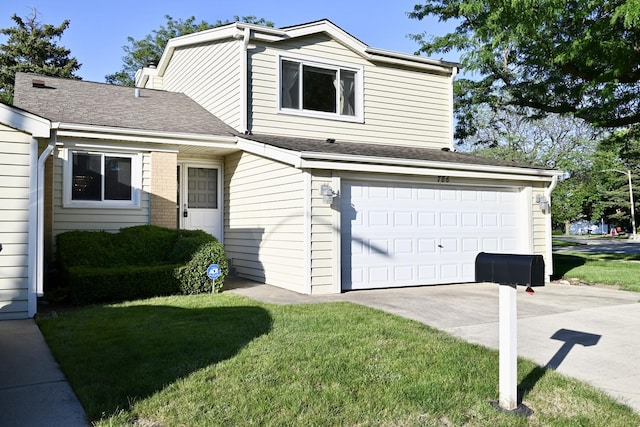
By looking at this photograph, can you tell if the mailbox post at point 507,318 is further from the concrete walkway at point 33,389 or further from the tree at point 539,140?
the tree at point 539,140

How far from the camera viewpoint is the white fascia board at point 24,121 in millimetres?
6625

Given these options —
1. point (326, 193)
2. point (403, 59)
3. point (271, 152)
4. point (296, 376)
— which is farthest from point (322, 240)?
point (403, 59)

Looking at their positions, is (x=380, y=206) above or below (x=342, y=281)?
above

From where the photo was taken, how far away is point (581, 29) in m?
13.9

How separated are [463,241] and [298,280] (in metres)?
3.96

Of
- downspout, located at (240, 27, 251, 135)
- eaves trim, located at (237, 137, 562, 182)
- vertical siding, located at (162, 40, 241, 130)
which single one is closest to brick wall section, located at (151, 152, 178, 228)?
eaves trim, located at (237, 137, 562, 182)

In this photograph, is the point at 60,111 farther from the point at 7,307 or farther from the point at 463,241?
the point at 463,241

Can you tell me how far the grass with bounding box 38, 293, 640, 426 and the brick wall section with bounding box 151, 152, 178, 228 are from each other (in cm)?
429

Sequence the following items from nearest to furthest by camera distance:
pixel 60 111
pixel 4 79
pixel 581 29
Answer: pixel 60 111 → pixel 581 29 → pixel 4 79

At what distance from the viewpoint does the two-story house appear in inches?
352

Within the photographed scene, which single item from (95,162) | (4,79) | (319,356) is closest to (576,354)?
(319,356)

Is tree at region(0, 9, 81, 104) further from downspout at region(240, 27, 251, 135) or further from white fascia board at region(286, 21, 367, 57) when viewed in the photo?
white fascia board at region(286, 21, 367, 57)

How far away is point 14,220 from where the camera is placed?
22.2 feet

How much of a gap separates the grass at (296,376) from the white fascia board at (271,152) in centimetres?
335
